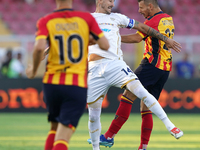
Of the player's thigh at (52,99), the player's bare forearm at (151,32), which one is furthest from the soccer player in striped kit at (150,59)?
the player's thigh at (52,99)

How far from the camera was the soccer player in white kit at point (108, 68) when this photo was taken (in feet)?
18.3

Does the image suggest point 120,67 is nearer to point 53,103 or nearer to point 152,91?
point 152,91

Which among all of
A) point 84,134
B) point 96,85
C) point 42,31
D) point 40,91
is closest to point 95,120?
point 96,85

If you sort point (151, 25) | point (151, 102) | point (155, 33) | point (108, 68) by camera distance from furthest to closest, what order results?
point (151, 25) < point (155, 33) < point (108, 68) < point (151, 102)

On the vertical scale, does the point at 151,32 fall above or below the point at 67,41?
below

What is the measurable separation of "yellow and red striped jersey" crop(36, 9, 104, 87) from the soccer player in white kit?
1.56 metres

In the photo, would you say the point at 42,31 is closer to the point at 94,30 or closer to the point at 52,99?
the point at 94,30

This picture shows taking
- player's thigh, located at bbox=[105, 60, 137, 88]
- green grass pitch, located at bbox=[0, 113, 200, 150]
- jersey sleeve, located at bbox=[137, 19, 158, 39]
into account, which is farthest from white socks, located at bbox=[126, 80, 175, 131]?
green grass pitch, located at bbox=[0, 113, 200, 150]

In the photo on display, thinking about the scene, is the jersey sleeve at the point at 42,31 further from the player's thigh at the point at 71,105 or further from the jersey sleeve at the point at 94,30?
the player's thigh at the point at 71,105

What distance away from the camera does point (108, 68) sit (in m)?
5.57

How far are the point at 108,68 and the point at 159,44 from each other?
1.01 metres

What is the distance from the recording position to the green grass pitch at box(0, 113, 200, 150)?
733 cm

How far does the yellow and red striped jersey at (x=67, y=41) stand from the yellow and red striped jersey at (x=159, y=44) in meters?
2.22

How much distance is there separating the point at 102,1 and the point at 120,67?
1003 mm
